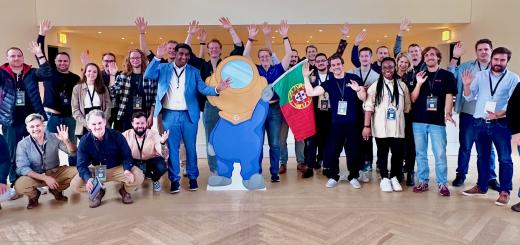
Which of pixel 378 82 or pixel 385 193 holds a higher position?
pixel 378 82

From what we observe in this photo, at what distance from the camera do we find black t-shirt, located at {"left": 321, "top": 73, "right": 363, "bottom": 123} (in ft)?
13.0

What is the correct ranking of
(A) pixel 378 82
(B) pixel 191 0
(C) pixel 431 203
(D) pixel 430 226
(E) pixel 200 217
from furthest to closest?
(B) pixel 191 0 < (A) pixel 378 82 < (C) pixel 431 203 < (E) pixel 200 217 < (D) pixel 430 226

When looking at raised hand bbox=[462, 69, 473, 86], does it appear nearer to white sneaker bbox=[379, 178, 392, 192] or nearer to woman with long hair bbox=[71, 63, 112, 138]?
white sneaker bbox=[379, 178, 392, 192]

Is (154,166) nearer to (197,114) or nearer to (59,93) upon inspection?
(197,114)

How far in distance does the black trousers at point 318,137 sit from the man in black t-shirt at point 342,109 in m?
0.23

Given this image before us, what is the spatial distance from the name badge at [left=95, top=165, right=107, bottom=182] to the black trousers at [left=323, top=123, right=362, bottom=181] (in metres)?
2.22

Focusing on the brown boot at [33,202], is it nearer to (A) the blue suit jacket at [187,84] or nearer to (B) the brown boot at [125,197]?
(B) the brown boot at [125,197]

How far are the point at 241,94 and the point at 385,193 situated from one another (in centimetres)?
174

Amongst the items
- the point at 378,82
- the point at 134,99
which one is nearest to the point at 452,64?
the point at 378,82

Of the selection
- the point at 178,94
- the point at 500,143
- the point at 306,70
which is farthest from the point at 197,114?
the point at 500,143

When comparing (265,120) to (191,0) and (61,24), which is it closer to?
(191,0)

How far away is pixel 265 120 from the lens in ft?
13.9

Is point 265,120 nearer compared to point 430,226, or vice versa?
point 430,226

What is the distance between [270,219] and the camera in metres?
3.18
